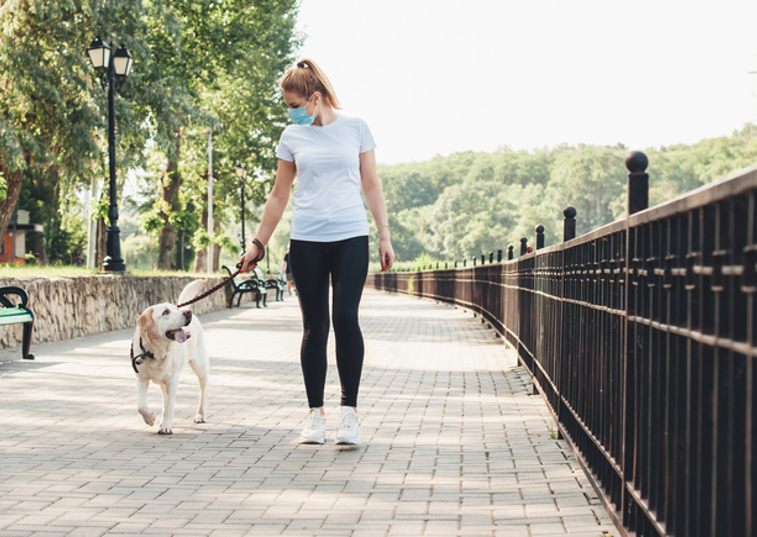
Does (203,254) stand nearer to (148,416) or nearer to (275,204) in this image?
(148,416)

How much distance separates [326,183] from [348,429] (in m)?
1.44

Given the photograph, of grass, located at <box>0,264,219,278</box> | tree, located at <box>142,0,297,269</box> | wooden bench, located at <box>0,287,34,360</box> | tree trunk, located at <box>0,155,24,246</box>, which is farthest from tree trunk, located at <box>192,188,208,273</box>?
wooden bench, located at <box>0,287,34,360</box>

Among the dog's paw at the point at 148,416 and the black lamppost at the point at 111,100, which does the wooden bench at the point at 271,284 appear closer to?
the black lamppost at the point at 111,100

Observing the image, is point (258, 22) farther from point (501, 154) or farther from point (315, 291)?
point (501, 154)

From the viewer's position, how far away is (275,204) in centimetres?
540

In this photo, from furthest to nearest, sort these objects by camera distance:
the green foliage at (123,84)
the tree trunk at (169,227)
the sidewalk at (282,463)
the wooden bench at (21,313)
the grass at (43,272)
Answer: the tree trunk at (169,227), the green foliage at (123,84), the grass at (43,272), the wooden bench at (21,313), the sidewalk at (282,463)

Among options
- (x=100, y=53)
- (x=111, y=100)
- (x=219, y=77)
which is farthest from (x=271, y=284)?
(x=100, y=53)

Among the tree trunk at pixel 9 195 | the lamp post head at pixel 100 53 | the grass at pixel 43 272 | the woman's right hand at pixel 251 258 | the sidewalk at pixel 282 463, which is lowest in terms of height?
the sidewalk at pixel 282 463

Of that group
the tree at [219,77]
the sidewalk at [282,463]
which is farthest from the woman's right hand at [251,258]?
the tree at [219,77]

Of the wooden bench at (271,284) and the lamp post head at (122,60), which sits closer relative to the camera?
the lamp post head at (122,60)

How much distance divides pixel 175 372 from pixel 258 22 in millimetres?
30946

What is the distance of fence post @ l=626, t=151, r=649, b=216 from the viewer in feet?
11.4

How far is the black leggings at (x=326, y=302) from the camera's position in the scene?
198 inches

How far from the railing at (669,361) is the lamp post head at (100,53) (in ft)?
43.1
